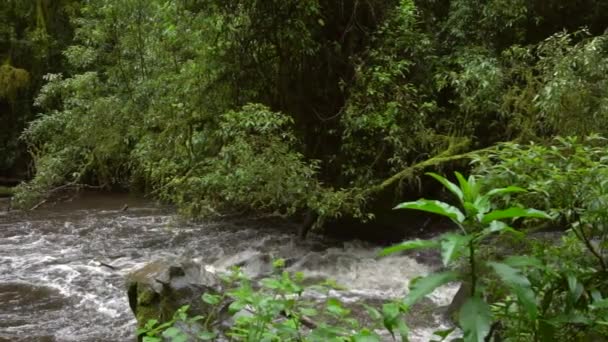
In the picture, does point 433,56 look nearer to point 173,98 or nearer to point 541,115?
point 541,115

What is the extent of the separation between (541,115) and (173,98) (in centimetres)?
511

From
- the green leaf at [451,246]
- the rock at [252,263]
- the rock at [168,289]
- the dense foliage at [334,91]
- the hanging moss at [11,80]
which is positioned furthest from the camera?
the hanging moss at [11,80]

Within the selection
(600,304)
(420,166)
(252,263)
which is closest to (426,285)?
(600,304)

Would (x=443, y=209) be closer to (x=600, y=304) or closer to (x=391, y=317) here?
(x=391, y=317)

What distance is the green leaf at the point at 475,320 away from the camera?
1774mm

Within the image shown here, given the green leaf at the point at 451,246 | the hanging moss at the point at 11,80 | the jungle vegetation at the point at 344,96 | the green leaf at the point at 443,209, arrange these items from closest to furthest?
the green leaf at the point at 451,246
the green leaf at the point at 443,209
the jungle vegetation at the point at 344,96
the hanging moss at the point at 11,80

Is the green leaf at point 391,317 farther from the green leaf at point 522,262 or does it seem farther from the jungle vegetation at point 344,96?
the jungle vegetation at point 344,96

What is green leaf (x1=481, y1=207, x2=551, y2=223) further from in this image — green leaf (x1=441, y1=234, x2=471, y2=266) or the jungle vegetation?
the jungle vegetation

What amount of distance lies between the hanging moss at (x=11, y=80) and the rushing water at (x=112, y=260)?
15.1ft

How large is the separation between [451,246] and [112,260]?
718cm

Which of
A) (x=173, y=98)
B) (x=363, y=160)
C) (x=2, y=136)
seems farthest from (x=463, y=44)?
(x=2, y=136)

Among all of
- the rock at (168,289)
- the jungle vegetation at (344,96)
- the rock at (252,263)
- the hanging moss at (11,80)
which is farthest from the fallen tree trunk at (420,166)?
the hanging moss at (11,80)

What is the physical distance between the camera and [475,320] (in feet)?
5.91

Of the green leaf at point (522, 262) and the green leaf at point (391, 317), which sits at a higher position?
the green leaf at point (522, 262)
